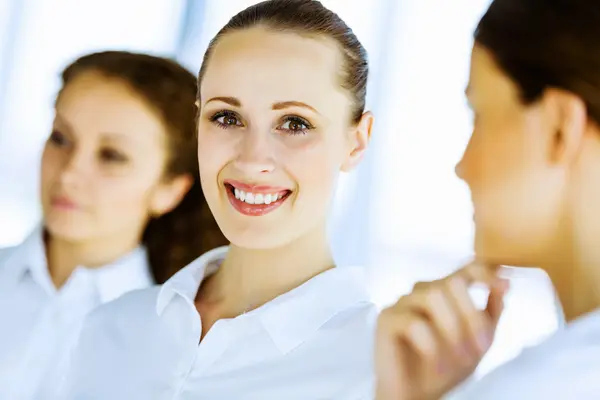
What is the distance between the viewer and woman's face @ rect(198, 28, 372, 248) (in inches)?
29.9

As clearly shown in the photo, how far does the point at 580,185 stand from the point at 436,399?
0.20 metres

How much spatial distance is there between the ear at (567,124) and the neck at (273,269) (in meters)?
0.31

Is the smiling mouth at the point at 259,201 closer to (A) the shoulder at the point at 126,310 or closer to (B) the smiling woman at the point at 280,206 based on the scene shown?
(B) the smiling woman at the point at 280,206

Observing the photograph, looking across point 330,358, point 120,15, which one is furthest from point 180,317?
point 120,15

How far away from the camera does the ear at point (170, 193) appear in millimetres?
1017

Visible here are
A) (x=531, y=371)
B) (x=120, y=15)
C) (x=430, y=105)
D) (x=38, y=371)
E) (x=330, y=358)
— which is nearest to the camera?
(x=531, y=371)

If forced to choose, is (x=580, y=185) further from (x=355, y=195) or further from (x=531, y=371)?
(x=355, y=195)

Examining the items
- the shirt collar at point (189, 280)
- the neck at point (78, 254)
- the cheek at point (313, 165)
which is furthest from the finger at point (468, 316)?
the neck at point (78, 254)

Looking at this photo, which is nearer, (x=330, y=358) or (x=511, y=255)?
(x=511, y=255)

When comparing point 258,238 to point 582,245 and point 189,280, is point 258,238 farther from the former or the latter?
point 582,245

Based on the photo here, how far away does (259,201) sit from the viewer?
30.6 inches

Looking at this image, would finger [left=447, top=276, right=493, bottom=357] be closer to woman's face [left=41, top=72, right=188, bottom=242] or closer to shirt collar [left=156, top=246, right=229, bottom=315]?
shirt collar [left=156, top=246, right=229, bottom=315]

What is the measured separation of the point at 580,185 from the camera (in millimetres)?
528

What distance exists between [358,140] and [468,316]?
27 centimetres
